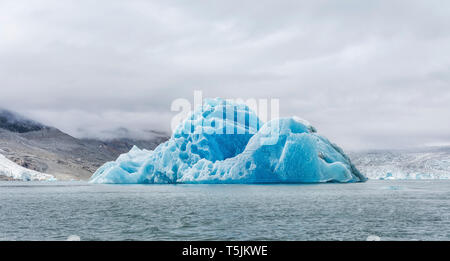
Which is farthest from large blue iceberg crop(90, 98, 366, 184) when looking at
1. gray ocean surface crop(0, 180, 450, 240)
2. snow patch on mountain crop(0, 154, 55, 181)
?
snow patch on mountain crop(0, 154, 55, 181)

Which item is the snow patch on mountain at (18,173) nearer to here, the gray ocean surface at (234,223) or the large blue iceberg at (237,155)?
the large blue iceberg at (237,155)

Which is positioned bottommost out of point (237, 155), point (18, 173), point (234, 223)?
point (18, 173)

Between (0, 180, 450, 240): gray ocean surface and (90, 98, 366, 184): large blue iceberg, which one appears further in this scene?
(90, 98, 366, 184): large blue iceberg

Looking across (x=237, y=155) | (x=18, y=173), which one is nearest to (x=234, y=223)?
(x=237, y=155)

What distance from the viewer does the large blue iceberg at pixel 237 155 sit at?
5050 cm

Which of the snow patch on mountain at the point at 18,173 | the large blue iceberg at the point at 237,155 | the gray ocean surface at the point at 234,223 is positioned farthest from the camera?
the snow patch on mountain at the point at 18,173

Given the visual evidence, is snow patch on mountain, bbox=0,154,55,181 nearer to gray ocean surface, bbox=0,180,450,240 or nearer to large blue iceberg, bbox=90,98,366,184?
large blue iceberg, bbox=90,98,366,184

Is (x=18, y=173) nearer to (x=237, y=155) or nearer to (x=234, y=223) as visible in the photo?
(x=237, y=155)

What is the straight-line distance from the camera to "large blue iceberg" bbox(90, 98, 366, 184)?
50.5 meters

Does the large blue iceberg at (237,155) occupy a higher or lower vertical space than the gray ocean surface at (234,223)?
higher

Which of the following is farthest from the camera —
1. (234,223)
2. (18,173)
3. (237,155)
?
(18,173)

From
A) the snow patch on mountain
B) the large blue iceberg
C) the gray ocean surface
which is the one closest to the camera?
the gray ocean surface

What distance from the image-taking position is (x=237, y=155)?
5291cm

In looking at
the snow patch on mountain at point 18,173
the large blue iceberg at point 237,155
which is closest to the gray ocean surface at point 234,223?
the large blue iceberg at point 237,155
